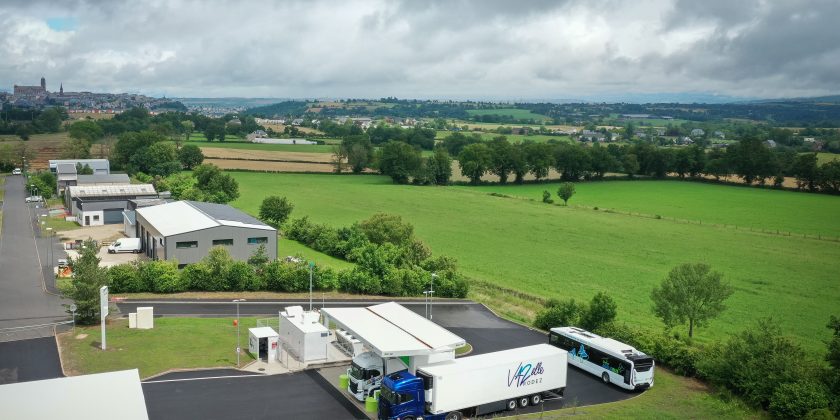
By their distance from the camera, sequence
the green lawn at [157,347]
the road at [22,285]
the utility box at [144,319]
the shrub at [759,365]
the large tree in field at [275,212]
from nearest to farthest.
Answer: the shrub at [759,365] < the green lawn at [157,347] < the utility box at [144,319] < the road at [22,285] < the large tree in field at [275,212]

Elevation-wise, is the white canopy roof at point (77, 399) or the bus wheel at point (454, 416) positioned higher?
the white canopy roof at point (77, 399)

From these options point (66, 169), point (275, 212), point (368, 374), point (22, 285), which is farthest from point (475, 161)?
point (368, 374)

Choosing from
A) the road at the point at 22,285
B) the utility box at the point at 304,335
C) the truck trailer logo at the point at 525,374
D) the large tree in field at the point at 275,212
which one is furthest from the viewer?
the large tree in field at the point at 275,212

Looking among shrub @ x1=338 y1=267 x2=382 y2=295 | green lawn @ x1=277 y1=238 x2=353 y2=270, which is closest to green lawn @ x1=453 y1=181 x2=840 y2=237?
green lawn @ x1=277 y1=238 x2=353 y2=270

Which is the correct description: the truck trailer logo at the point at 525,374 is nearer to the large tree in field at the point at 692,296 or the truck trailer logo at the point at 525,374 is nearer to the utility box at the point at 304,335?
the utility box at the point at 304,335

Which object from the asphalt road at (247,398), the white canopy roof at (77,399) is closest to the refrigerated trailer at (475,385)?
the asphalt road at (247,398)

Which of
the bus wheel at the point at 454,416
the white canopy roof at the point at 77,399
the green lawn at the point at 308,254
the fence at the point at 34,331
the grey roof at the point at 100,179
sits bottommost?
the green lawn at the point at 308,254

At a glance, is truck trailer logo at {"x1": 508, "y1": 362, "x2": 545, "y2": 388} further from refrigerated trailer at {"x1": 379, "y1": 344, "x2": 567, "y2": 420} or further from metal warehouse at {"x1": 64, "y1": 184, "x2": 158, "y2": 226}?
metal warehouse at {"x1": 64, "y1": 184, "x2": 158, "y2": 226}
